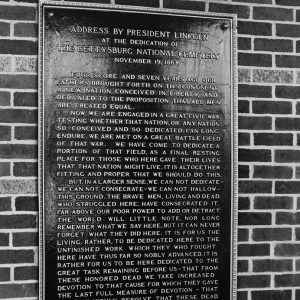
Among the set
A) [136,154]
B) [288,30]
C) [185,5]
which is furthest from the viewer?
[288,30]

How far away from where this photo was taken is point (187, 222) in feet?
11.0

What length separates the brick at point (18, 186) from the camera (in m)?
3.19

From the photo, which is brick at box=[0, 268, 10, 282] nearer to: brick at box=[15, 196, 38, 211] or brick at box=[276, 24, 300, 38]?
brick at box=[15, 196, 38, 211]

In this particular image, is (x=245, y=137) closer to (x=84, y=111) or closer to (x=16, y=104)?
(x=84, y=111)

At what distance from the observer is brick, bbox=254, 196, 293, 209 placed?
3467 mm

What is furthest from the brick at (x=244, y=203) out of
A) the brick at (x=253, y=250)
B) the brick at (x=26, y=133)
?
the brick at (x=26, y=133)

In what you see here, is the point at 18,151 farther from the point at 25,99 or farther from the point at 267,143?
the point at 267,143

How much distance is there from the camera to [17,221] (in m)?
3.21

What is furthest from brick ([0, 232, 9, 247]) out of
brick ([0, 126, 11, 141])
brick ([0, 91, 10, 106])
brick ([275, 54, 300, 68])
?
brick ([275, 54, 300, 68])

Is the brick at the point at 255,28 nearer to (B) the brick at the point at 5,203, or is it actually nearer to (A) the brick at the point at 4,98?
(A) the brick at the point at 4,98

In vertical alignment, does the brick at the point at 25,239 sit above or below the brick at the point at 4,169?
below

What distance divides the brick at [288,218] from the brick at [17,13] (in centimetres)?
200

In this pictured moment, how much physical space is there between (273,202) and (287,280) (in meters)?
0.53

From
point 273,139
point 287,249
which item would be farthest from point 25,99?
point 287,249
